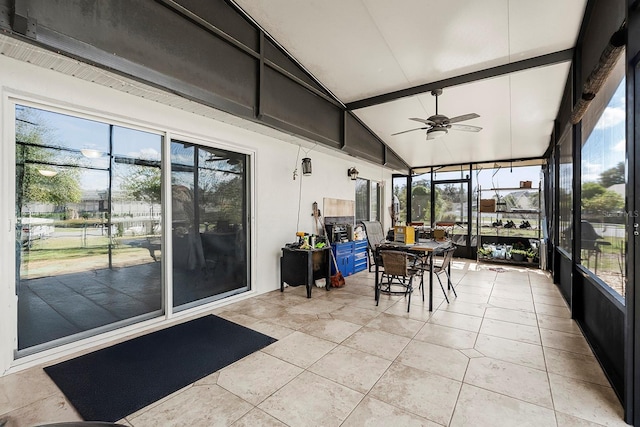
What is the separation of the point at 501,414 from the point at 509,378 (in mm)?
509

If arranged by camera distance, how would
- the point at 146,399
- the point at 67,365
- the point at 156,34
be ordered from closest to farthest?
the point at 146,399 < the point at 67,365 < the point at 156,34

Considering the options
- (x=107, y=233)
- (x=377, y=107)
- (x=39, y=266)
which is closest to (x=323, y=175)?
(x=377, y=107)

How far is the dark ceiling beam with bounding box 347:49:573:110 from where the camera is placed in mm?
3488

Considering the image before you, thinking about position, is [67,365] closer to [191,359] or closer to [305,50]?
[191,359]

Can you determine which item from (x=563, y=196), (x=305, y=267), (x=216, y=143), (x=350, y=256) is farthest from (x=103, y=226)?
(x=563, y=196)

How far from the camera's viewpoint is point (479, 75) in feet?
12.9

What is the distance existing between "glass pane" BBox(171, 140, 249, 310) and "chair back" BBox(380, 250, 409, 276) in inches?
79.7

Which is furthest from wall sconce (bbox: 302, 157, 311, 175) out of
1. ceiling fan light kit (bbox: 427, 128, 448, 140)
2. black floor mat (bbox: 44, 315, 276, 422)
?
black floor mat (bbox: 44, 315, 276, 422)

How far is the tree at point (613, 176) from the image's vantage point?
7.25ft

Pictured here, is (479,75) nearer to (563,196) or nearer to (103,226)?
(563,196)

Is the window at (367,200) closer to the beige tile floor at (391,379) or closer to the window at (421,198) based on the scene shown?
the window at (421,198)

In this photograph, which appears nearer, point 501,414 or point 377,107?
point 501,414

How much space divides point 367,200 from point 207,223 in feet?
15.3

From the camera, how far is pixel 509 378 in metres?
2.29
